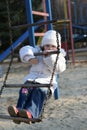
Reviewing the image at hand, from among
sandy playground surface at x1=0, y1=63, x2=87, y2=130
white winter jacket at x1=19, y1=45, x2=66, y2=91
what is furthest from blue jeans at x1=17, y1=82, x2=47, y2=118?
sandy playground surface at x1=0, y1=63, x2=87, y2=130

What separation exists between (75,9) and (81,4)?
645 mm

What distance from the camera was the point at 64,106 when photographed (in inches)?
192

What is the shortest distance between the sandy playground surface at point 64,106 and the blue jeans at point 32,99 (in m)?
0.81

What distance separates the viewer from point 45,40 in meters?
3.31

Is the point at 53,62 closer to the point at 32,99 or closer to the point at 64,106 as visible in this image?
the point at 32,99

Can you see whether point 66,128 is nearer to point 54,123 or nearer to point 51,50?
point 54,123

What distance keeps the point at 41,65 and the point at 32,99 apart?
0.35 metres

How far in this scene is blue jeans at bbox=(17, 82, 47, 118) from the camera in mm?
3232

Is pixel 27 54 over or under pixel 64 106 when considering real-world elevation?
over

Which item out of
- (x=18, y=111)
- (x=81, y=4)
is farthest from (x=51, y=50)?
(x=81, y=4)

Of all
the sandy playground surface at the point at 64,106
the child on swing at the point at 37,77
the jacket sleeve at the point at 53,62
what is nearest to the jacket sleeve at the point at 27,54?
the child on swing at the point at 37,77

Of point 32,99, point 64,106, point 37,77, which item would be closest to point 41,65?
point 37,77

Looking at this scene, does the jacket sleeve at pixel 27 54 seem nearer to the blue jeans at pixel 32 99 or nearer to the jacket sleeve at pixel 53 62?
the jacket sleeve at pixel 53 62

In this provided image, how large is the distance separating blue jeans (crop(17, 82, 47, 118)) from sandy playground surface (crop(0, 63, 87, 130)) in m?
0.81
